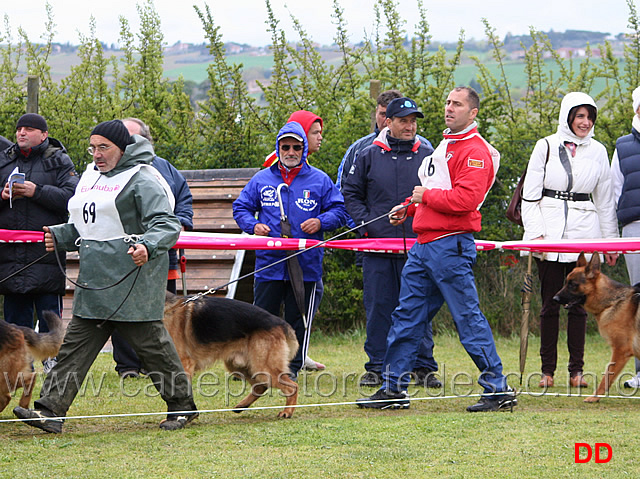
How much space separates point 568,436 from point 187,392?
91.9 inches

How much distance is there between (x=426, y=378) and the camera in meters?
6.88

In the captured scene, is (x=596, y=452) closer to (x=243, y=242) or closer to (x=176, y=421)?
(x=176, y=421)

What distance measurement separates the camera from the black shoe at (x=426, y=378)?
6914 millimetres

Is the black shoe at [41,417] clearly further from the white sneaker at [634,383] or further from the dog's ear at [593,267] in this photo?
the white sneaker at [634,383]

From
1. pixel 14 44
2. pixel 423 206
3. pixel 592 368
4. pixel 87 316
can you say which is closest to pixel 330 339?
pixel 592 368

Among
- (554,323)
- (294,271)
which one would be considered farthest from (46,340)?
(554,323)

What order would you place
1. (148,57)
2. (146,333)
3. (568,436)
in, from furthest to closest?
(148,57) → (146,333) → (568,436)

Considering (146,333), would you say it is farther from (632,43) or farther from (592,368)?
(632,43)

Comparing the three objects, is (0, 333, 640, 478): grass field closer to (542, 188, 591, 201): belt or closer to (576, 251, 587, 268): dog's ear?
(576, 251, 587, 268): dog's ear

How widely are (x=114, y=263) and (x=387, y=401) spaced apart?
2123 mm

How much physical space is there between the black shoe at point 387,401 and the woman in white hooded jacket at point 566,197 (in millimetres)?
1584

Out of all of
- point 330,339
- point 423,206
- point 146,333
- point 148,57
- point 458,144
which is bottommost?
point 330,339

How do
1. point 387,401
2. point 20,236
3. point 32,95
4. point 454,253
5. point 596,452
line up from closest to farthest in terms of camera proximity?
point 596,452
point 454,253
point 387,401
point 20,236
point 32,95

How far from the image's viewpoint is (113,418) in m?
5.63
